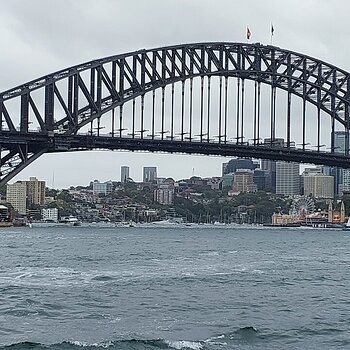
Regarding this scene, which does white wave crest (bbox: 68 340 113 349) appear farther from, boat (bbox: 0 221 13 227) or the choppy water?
boat (bbox: 0 221 13 227)

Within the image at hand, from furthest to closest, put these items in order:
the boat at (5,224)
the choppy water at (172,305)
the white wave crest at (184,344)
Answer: the boat at (5,224), the choppy water at (172,305), the white wave crest at (184,344)

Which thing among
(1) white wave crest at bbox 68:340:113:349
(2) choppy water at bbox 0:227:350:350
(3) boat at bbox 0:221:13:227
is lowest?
(1) white wave crest at bbox 68:340:113:349

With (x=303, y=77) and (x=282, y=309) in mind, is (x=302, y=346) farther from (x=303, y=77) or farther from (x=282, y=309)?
(x=303, y=77)

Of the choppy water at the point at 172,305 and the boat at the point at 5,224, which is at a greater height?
the boat at the point at 5,224

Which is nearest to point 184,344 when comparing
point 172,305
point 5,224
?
point 172,305

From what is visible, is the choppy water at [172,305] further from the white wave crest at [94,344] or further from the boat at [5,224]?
the boat at [5,224]

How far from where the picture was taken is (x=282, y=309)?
106 feet

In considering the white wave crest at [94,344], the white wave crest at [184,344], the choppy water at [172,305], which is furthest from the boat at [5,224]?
the white wave crest at [184,344]

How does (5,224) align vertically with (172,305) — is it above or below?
above

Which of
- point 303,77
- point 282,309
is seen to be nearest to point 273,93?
point 303,77

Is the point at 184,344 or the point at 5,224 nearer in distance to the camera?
the point at 184,344

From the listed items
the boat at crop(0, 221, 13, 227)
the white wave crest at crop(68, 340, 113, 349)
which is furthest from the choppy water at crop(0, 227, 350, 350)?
the boat at crop(0, 221, 13, 227)

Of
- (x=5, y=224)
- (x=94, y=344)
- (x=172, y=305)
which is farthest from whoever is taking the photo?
(x=5, y=224)

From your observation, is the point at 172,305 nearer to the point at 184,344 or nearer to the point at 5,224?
the point at 184,344
